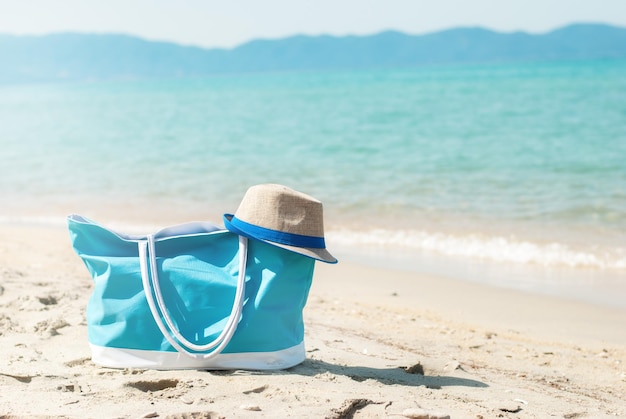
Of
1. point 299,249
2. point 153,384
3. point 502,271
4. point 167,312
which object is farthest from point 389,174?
point 153,384

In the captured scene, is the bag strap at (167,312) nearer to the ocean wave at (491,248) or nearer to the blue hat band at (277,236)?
the blue hat band at (277,236)

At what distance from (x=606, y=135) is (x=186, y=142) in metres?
9.83

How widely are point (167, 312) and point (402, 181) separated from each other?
881 centimetres

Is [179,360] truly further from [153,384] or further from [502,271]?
[502,271]

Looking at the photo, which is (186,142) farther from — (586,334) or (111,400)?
(111,400)

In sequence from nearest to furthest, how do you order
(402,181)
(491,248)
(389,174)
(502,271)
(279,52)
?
(502,271) < (491,248) < (402,181) < (389,174) < (279,52)

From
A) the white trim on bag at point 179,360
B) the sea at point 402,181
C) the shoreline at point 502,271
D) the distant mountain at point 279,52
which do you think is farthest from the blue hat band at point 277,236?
the distant mountain at point 279,52

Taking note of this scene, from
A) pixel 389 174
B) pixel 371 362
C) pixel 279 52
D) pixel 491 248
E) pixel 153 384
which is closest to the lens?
pixel 153 384

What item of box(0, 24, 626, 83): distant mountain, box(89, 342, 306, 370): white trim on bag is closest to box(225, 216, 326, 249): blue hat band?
box(89, 342, 306, 370): white trim on bag

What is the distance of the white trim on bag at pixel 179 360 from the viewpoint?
3.21 metres

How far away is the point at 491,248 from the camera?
24.9 ft

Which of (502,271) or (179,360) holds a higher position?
(179,360)

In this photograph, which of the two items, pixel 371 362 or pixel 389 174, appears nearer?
pixel 371 362

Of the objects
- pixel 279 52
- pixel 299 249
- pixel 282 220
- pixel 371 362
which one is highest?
pixel 279 52
